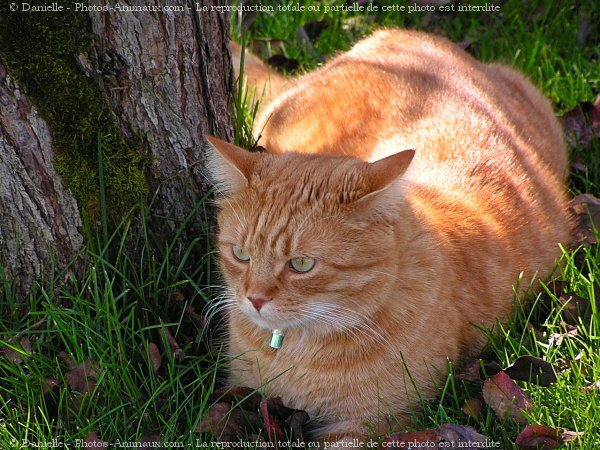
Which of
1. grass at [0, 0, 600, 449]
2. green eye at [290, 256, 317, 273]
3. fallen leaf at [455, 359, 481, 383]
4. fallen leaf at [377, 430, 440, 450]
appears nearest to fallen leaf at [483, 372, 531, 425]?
grass at [0, 0, 600, 449]

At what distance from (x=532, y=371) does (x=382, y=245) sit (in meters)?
0.76

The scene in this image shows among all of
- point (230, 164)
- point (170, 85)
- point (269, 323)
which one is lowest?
point (269, 323)

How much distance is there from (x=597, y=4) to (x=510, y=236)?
266 cm

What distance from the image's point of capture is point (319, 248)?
2750 mm

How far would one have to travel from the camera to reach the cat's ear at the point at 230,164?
290 cm

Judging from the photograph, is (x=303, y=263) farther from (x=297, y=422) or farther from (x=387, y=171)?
(x=297, y=422)

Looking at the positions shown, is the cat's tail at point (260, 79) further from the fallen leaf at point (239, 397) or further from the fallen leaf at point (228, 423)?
the fallen leaf at point (228, 423)

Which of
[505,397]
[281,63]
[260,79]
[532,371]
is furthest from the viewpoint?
[281,63]

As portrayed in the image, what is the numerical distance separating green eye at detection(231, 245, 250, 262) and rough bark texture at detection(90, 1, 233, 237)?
2.09 feet

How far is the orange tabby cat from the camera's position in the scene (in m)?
2.77

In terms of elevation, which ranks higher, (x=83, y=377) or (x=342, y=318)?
(x=342, y=318)

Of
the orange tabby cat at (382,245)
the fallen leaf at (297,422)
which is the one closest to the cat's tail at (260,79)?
the orange tabby cat at (382,245)

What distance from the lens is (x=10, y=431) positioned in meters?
2.90

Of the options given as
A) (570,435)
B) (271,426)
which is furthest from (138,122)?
(570,435)
